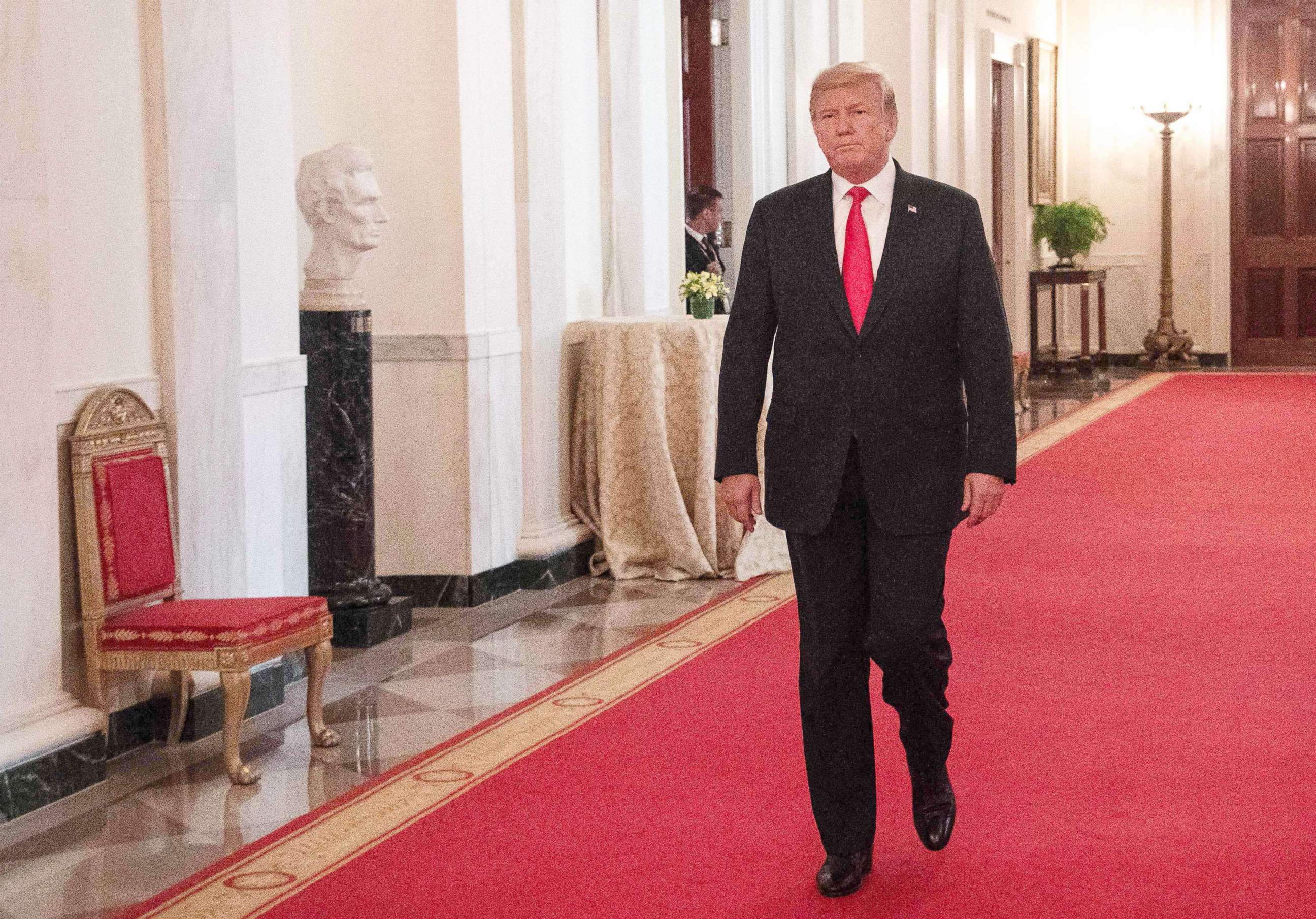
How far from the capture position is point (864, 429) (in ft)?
10.7

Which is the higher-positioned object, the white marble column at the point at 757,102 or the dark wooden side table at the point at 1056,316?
the white marble column at the point at 757,102

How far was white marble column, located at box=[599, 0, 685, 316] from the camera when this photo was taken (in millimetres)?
8078

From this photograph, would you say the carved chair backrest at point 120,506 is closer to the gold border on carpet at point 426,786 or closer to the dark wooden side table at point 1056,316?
the gold border on carpet at point 426,786

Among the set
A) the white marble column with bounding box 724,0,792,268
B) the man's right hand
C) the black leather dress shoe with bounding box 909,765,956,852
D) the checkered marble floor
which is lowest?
the checkered marble floor

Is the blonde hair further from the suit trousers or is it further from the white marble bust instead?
the white marble bust

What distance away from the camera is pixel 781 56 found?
1139 cm

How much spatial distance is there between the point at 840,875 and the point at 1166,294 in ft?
47.2

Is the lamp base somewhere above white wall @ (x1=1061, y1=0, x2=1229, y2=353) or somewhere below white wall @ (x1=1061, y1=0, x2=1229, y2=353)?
below

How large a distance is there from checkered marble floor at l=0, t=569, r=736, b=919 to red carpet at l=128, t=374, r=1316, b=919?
0.43 m

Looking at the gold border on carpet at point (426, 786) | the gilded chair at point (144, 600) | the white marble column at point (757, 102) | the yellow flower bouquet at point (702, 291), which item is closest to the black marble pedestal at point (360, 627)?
the gold border on carpet at point (426, 786)

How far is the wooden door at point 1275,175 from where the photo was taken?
1672 centimetres

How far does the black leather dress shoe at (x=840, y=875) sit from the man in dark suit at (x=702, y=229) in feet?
21.0

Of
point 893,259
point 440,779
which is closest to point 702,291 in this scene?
point 440,779

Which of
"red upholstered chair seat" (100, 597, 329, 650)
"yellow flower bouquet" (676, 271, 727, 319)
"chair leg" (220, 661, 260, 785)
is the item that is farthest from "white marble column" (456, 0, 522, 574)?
"chair leg" (220, 661, 260, 785)
